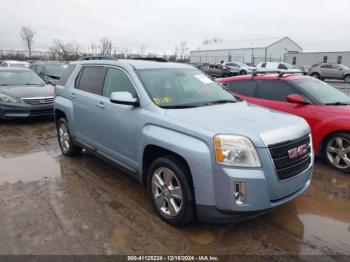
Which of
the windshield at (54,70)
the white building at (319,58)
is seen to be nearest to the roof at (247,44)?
the white building at (319,58)

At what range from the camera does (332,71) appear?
26672 mm

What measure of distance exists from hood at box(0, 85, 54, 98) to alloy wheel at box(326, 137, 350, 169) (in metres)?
7.26

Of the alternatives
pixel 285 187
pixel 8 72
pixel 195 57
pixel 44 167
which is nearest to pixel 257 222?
pixel 285 187

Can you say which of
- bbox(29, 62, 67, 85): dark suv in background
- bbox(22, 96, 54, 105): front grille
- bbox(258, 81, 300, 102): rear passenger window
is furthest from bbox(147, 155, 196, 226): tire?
bbox(29, 62, 67, 85): dark suv in background

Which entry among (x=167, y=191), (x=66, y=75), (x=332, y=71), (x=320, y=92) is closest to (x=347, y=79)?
(x=332, y=71)

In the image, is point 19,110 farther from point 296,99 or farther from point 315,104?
point 315,104

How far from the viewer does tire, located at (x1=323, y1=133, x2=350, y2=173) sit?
191 inches

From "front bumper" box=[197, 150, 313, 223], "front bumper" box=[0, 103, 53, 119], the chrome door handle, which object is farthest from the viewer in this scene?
"front bumper" box=[0, 103, 53, 119]

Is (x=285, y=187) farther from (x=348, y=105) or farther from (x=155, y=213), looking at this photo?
(x=348, y=105)

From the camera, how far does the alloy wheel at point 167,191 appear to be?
321cm

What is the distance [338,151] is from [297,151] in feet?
7.49

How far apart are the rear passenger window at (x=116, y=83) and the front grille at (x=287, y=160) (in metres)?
1.82

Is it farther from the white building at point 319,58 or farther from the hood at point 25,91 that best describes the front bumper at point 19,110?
the white building at point 319,58

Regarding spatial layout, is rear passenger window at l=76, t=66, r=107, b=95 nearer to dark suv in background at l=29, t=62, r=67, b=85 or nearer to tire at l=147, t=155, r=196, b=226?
tire at l=147, t=155, r=196, b=226
